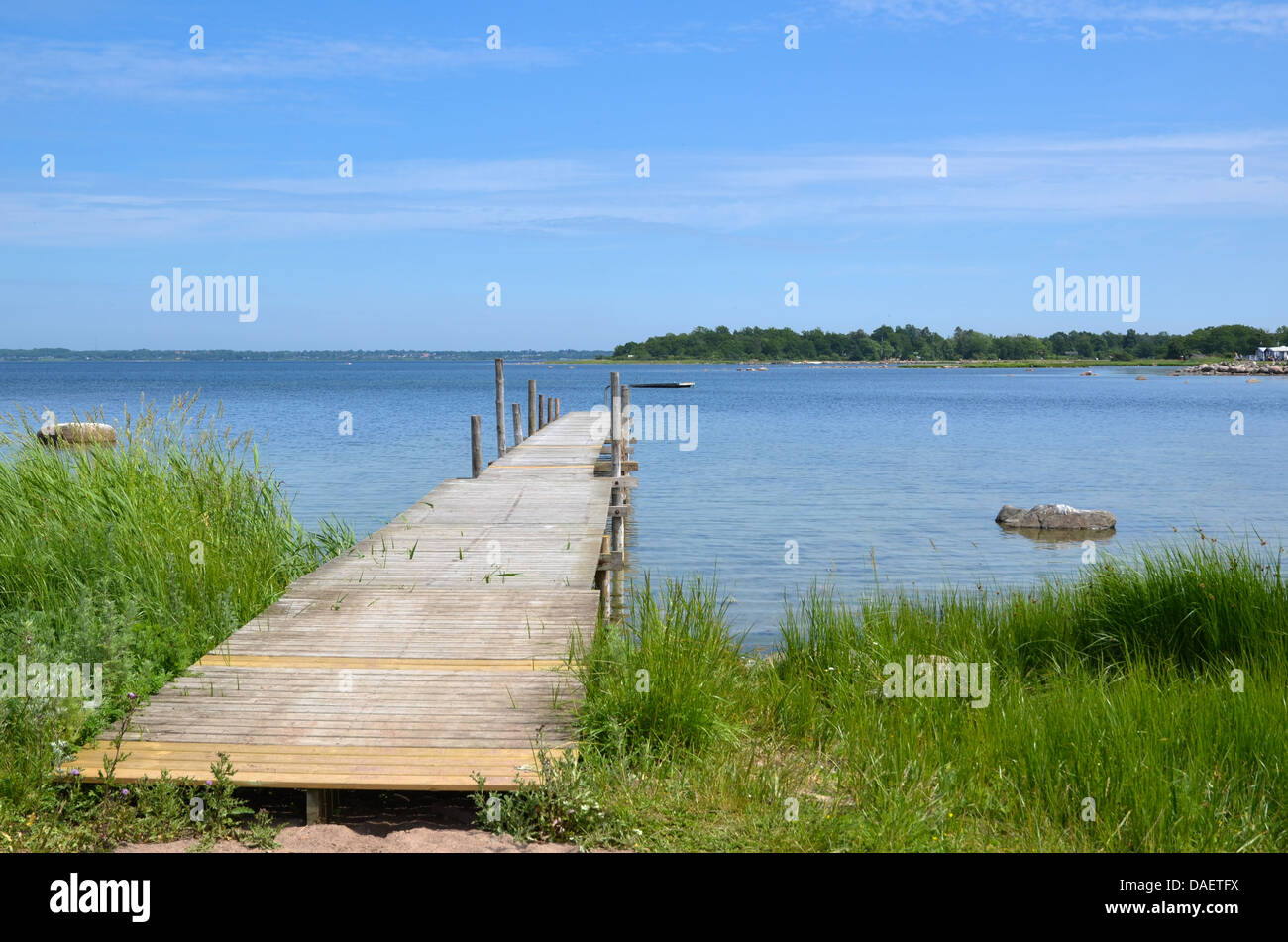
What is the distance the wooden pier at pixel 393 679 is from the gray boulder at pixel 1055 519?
11362mm

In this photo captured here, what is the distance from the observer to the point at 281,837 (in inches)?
191

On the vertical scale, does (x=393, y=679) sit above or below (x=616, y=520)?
below

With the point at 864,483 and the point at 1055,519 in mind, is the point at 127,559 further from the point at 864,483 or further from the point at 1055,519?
the point at 864,483

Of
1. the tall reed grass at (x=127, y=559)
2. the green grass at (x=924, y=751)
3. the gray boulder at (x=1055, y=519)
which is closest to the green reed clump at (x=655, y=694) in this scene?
the green grass at (x=924, y=751)

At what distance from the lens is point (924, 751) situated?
18.4ft

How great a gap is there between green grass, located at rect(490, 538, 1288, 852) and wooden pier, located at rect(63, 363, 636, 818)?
1.42 feet

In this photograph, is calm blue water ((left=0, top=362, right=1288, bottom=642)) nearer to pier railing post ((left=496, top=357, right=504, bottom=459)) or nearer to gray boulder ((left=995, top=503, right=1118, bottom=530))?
gray boulder ((left=995, top=503, right=1118, bottom=530))

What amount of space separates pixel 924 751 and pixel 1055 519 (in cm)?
1503

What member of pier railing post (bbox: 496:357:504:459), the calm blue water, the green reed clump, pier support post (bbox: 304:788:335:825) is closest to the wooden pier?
pier support post (bbox: 304:788:335:825)

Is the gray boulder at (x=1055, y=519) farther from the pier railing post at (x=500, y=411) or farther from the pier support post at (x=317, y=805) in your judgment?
the pier support post at (x=317, y=805)

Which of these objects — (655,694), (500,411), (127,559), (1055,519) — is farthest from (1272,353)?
(127,559)
